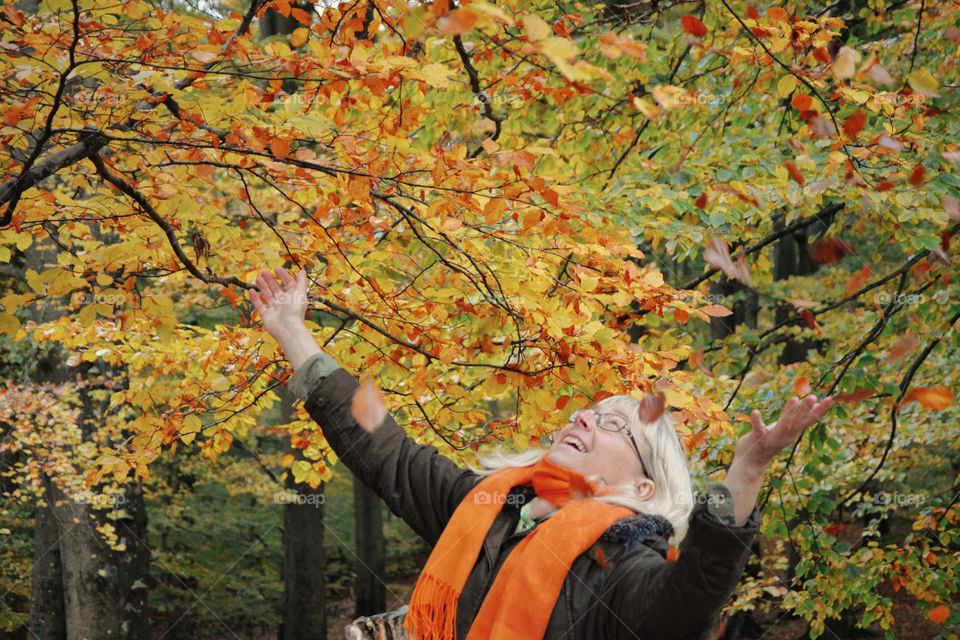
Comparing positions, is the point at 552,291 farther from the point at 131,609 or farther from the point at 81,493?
the point at 131,609

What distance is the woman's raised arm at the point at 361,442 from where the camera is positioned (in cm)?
226

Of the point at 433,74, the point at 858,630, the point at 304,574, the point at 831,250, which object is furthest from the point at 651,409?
the point at 858,630

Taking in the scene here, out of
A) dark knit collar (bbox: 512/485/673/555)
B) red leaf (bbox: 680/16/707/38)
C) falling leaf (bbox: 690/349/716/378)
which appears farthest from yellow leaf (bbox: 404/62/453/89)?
dark knit collar (bbox: 512/485/673/555)

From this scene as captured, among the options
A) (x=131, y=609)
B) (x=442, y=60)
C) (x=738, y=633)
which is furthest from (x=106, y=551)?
(x=738, y=633)

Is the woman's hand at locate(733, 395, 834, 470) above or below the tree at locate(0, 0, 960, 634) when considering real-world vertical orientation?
below

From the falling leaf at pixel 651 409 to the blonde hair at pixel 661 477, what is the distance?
0.04 m

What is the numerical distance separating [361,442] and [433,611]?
46 cm

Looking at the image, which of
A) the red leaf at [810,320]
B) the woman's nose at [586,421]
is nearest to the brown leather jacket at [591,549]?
the woman's nose at [586,421]

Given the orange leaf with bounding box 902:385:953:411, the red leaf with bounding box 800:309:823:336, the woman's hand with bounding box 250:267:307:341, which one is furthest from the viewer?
the red leaf with bounding box 800:309:823:336

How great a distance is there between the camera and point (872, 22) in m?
7.12

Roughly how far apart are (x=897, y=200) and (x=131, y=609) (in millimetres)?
8028

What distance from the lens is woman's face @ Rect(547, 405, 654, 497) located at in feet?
7.45

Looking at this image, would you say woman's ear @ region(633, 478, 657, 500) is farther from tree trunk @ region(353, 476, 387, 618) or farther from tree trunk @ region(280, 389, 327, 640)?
tree trunk @ region(353, 476, 387, 618)

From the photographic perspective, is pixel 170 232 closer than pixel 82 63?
No
